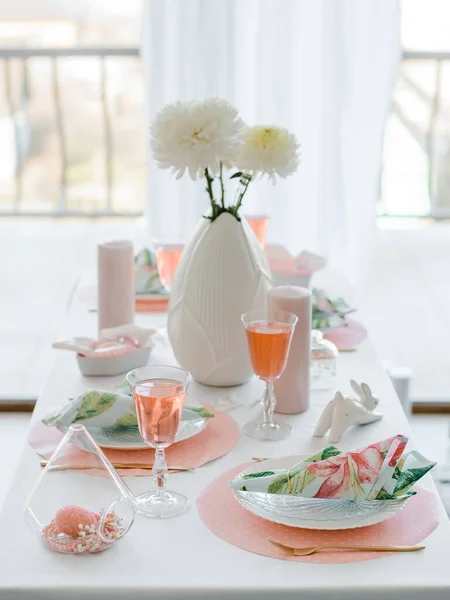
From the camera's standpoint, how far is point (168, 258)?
1628 millimetres

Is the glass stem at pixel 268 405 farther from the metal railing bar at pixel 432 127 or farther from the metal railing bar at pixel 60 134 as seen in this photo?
the metal railing bar at pixel 60 134

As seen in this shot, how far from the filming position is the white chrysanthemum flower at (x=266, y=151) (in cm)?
140

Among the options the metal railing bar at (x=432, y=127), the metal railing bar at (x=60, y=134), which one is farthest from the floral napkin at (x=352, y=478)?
the metal railing bar at (x=60, y=134)

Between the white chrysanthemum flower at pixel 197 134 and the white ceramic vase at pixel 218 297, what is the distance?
137 mm

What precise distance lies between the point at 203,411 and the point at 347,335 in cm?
47

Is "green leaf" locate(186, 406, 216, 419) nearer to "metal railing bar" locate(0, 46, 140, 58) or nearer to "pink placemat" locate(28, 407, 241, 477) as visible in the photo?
"pink placemat" locate(28, 407, 241, 477)

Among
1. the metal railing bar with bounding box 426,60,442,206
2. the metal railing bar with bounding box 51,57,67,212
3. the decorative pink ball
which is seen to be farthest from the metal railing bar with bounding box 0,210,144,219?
the decorative pink ball

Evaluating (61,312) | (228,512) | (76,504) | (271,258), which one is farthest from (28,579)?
(61,312)

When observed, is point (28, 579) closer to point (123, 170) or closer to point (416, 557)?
point (416, 557)

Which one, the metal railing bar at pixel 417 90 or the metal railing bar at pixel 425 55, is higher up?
the metal railing bar at pixel 425 55

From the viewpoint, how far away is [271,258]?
197 cm

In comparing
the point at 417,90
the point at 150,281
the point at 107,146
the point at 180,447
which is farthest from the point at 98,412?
the point at 417,90

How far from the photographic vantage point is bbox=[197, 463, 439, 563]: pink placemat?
0.97 m

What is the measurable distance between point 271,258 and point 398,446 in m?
0.96
